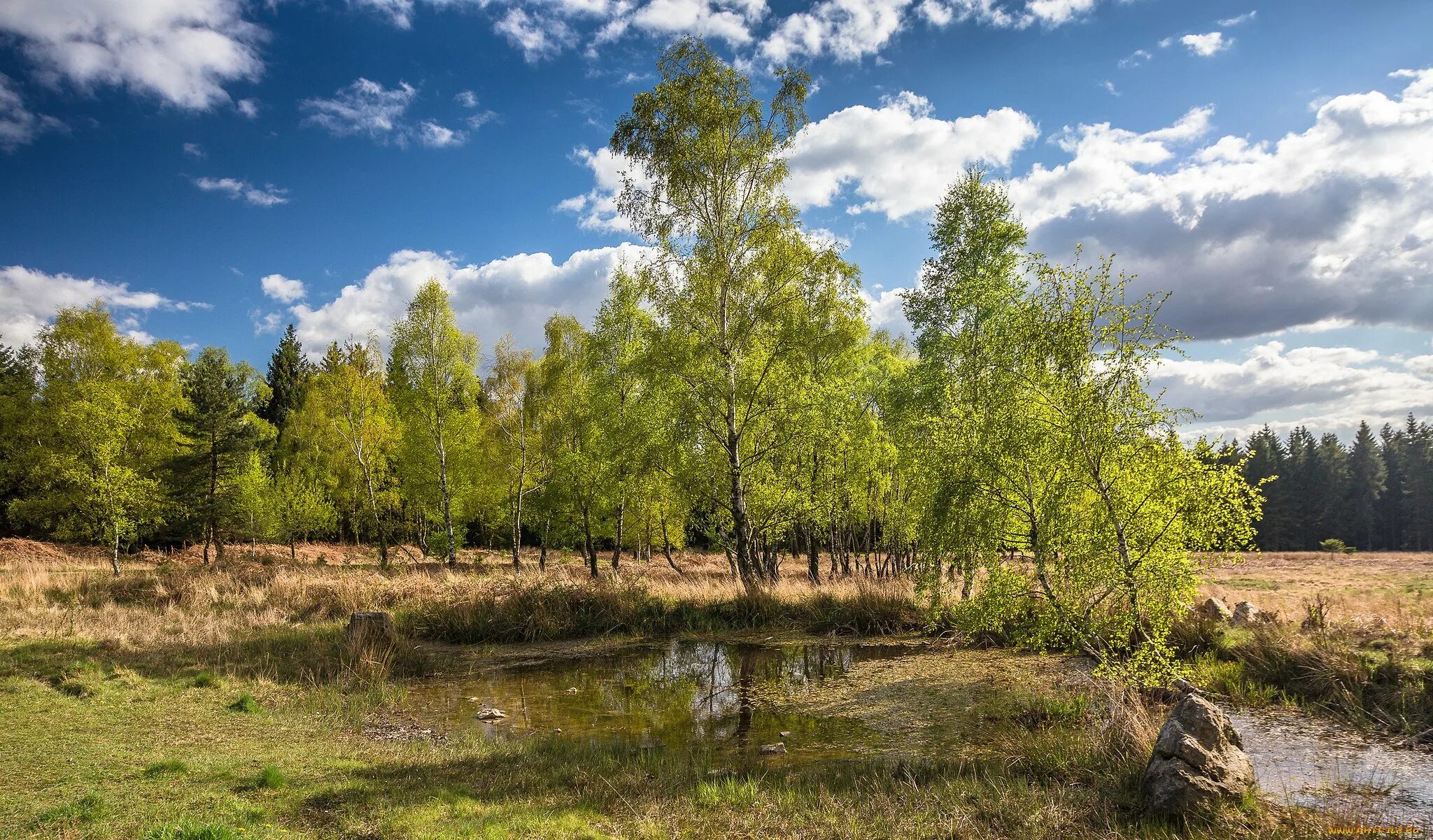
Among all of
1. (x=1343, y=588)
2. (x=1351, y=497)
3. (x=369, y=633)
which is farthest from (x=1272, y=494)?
(x=369, y=633)

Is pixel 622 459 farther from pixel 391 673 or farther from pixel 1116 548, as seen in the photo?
pixel 1116 548

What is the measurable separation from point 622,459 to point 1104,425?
45.7 ft

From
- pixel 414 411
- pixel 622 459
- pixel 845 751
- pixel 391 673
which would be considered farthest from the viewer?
pixel 414 411

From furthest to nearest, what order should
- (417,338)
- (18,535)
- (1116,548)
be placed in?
(18,535) < (417,338) < (1116,548)

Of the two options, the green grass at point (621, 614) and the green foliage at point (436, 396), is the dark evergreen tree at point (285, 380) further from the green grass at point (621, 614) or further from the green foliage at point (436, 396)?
the green grass at point (621, 614)

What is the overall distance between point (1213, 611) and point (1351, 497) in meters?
80.0

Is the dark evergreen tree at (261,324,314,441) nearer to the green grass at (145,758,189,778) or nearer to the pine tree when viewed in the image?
the pine tree

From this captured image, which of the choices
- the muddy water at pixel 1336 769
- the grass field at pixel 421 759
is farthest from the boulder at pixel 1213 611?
the muddy water at pixel 1336 769

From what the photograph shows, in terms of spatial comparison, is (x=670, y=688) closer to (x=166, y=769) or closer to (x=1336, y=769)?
(x=166, y=769)

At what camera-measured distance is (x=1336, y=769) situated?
24.3 ft

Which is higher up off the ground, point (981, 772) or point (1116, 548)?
point (1116, 548)

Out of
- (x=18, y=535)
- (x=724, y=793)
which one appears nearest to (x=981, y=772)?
(x=724, y=793)

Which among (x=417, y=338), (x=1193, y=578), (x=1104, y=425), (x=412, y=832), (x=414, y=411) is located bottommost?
(x=412, y=832)

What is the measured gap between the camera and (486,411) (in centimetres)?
4016
